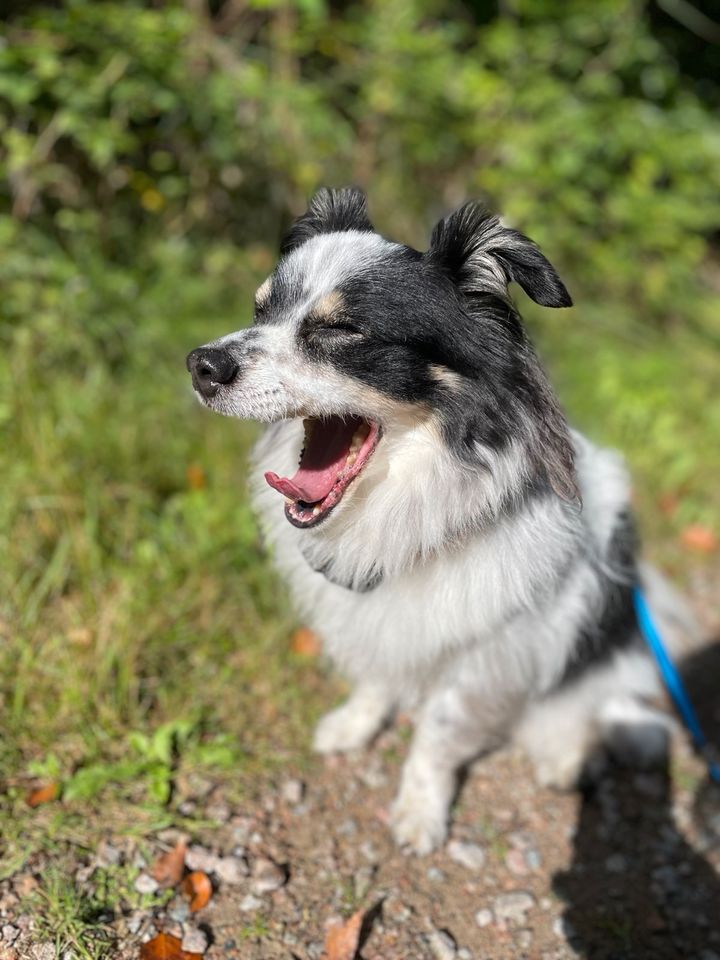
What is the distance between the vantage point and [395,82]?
4766mm

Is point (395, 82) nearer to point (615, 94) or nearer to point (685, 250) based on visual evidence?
point (615, 94)

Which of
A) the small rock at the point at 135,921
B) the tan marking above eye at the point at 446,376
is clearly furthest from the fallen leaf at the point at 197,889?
the tan marking above eye at the point at 446,376

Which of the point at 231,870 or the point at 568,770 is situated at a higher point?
the point at 568,770

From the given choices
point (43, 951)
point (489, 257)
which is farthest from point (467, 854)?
point (489, 257)

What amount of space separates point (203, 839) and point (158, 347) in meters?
2.50

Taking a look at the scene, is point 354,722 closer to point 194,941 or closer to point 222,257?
point 194,941

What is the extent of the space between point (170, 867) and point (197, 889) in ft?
0.31

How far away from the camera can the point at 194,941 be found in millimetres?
1918

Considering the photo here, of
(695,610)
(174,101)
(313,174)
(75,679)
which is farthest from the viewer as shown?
(313,174)

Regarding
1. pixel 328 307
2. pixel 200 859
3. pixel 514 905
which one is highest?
pixel 328 307

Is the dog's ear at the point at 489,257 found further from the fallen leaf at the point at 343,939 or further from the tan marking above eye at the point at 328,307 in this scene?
Result: the fallen leaf at the point at 343,939

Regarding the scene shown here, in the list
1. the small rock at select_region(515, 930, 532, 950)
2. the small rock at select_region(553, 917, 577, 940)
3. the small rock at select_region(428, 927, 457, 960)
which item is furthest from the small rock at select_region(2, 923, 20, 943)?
the small rock at select_region(553, 917, 577, 940)

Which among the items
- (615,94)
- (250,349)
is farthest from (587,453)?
(615,94)

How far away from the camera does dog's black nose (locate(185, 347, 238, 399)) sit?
6.09ft
